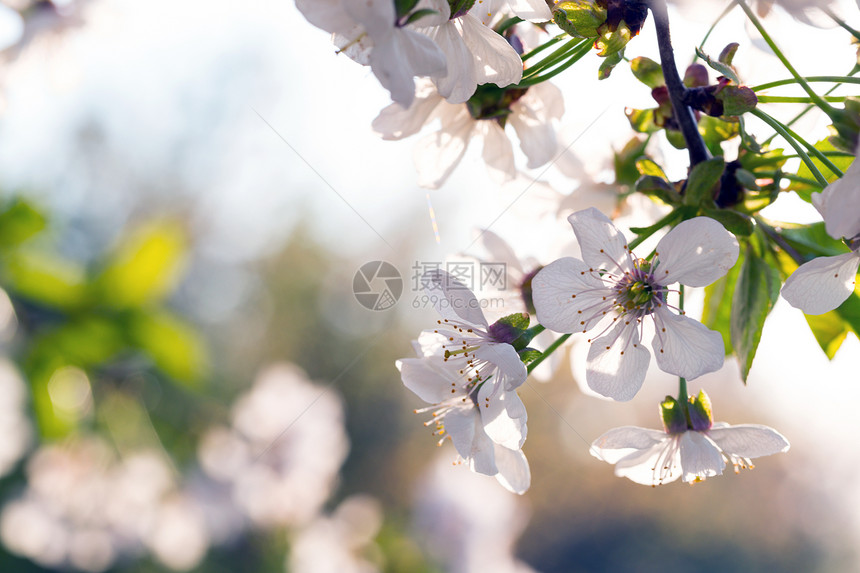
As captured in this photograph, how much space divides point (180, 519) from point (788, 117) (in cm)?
241

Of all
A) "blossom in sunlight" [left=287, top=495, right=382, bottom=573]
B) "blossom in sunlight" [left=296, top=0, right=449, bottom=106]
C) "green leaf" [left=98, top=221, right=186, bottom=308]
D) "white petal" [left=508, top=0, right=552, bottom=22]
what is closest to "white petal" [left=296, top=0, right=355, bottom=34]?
"blossom in sunlight" [left=296, top=0, right=449, bottom=106]

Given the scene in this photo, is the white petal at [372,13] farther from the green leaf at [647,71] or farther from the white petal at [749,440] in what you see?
the white petal at [749,440]

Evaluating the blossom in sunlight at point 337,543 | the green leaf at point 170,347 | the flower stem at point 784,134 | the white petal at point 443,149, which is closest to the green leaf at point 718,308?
the flower stem at point 784,134

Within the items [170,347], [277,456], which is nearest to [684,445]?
[170,347]

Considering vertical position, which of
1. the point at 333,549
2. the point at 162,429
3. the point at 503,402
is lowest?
the point at 333,549

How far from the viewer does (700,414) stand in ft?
1.67

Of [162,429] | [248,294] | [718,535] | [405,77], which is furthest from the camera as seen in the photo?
[248,294]

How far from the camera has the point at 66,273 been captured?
0.97m

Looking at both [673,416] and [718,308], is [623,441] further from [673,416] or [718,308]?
[718,308]

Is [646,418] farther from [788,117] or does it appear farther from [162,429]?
[788,117]

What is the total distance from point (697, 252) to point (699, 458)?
0.58 feet

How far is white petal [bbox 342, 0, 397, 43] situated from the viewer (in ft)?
1.01

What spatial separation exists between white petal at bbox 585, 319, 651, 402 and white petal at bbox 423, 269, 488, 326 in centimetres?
9

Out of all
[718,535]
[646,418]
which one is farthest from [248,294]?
[718,535]
